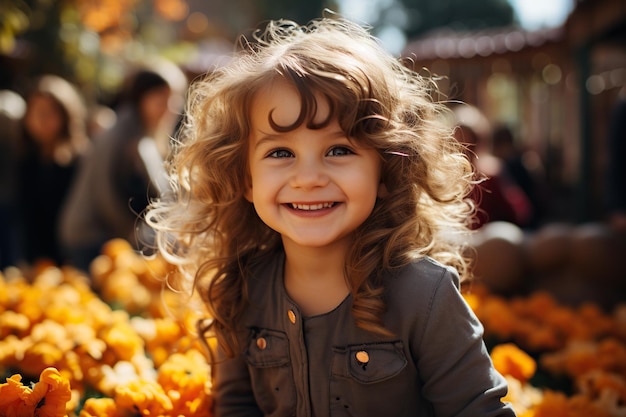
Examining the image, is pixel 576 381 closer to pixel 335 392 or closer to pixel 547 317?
pixel 547 317

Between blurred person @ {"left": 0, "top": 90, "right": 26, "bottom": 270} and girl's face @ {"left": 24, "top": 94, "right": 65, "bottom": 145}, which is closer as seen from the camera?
girl's face @ {"left": 24, "top": 94, "right": 65, "bottom": 145}

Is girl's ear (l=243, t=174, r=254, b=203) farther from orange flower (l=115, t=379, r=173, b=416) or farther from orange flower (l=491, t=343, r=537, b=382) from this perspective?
orange flower (l=491, t=343, r=537, b=382)

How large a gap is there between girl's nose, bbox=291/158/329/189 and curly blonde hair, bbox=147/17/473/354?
0.33 ft

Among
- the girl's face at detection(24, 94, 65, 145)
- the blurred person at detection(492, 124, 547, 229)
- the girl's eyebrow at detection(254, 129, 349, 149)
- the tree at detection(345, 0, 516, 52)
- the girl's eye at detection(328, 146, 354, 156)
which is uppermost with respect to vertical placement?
the tree at detection(345, 0, 516, 52)

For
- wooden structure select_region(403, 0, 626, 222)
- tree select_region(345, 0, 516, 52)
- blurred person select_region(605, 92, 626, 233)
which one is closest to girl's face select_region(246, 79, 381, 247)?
blurred person select_region(605, 92, 626, 233)

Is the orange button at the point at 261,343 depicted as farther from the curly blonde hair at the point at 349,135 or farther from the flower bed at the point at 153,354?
the flower bed at the point at 153,354

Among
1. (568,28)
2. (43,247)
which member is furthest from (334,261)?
(568,28)

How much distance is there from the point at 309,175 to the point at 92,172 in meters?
3.24

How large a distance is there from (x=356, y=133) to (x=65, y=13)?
6243mm

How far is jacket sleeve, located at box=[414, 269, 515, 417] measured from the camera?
1.66 m

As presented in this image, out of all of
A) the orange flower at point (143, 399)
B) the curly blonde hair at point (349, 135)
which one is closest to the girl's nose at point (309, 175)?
the curly blonde hair at point (349, 135)

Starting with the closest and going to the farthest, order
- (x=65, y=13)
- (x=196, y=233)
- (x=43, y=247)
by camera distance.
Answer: (x=196, y=233) < (x=43, y=247) < (x=65, y=13)

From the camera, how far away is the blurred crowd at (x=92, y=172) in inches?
177

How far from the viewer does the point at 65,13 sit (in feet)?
23.3
